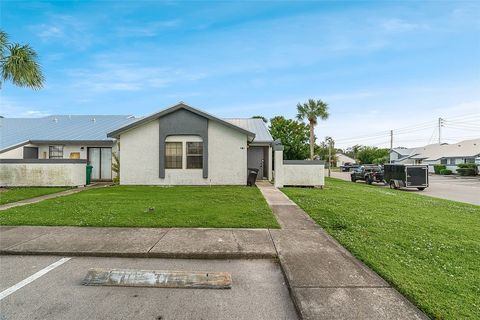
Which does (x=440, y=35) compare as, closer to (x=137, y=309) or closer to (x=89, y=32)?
(x=137, y=309)

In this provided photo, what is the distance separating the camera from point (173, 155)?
14.2 meters

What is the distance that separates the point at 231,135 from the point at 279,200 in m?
5.89

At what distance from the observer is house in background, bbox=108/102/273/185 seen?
46.1ft

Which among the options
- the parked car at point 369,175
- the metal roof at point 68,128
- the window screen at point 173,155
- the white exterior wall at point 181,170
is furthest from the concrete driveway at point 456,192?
the window screen at point 173,155

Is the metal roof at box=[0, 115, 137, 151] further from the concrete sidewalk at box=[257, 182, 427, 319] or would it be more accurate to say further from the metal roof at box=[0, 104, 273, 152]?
the concrete sidewalk at box=[257, 182, 427, 319]

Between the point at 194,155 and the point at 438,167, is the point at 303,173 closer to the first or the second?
the point at 194,155

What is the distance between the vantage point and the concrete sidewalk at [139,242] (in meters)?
4.39

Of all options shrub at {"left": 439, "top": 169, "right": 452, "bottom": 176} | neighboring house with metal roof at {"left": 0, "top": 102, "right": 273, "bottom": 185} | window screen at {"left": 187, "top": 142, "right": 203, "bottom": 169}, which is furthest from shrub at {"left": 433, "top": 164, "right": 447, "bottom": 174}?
window screen at {"left": 187, "top": 142, "right": 203, "bottom": 169}

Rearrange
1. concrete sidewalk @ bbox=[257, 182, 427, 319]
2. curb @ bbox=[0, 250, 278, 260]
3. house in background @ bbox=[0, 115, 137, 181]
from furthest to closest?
house in background @ bbox=[0, 115, 137, 181] → curb @ bbox=[0, 250, 278, 260] → concrete sidewalk @ bbox=[257, 182, 427, 319]

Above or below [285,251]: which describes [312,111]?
above

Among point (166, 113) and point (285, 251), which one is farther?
point (166, 113)

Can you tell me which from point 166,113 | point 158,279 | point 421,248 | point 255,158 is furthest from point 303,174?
point 158,279

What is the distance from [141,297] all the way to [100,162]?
16273 mm

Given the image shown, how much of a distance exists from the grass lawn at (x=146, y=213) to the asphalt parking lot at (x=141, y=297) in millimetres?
2043
